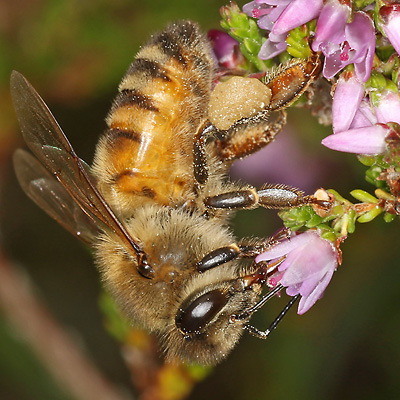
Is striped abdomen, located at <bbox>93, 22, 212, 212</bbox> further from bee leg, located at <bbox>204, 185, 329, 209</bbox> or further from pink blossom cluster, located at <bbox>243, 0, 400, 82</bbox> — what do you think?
pink blossom cluster, located at <bbox>243, 0, 400, 82</bbox>

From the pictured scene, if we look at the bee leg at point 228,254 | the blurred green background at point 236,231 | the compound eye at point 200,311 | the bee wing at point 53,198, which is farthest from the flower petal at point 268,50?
the blurred green background at point 236,231

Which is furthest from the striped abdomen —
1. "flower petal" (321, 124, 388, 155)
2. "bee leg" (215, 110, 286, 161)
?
"flower petal" (321, 124, 388, 155)

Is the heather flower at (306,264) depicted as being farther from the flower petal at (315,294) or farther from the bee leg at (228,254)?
the bee leg at (228,254)

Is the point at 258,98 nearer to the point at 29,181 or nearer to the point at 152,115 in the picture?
the point at 152,115

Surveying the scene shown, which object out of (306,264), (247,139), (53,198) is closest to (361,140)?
(306,264)

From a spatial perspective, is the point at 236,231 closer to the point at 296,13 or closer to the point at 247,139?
the point at 247,139

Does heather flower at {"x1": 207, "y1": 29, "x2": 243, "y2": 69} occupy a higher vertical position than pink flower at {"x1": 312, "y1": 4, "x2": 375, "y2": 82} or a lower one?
lower

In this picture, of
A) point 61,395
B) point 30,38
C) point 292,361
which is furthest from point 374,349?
point 30,38
